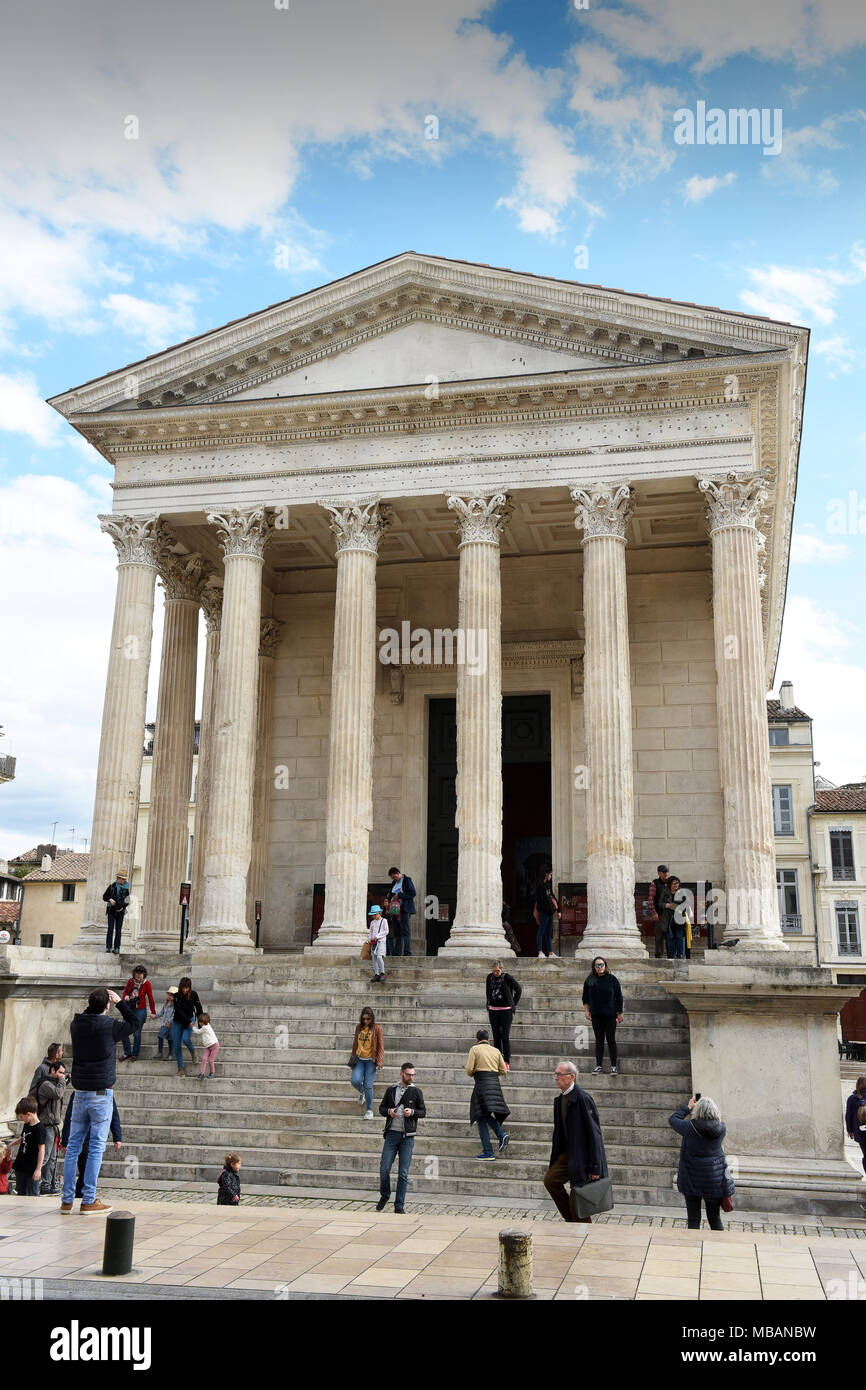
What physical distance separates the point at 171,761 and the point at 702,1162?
17275 millimetres

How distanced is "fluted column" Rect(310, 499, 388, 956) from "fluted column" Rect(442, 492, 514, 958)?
1.86 m

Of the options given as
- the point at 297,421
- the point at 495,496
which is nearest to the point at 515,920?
the point at 495,496

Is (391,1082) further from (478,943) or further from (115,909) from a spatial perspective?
(115,909)

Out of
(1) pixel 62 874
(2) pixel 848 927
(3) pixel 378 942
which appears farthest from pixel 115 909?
(1) pixel 62 874

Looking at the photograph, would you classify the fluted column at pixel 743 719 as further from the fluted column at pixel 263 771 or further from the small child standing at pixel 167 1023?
the fluted column at pixel 263 771

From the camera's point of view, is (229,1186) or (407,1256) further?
(229,1186)

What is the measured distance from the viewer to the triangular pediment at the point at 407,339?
23406 millimetres

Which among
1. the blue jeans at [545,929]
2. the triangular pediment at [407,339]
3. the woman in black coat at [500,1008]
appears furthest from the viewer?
the triangular pediment at [407,339]

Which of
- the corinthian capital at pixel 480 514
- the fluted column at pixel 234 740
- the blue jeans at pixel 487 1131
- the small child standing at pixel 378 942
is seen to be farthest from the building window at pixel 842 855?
the blue jeans at pixel 487 1131

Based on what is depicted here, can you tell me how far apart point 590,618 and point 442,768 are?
300 inches

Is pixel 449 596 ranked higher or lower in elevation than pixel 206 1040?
higher

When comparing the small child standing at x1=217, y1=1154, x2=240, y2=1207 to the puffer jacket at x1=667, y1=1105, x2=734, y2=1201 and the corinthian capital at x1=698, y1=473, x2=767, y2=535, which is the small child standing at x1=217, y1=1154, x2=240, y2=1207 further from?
the corinthian capital at x1=698, y1=473, x2=767, y2=535

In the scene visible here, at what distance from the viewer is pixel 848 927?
53281 mm

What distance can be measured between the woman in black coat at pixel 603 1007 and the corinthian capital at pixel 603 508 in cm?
976
